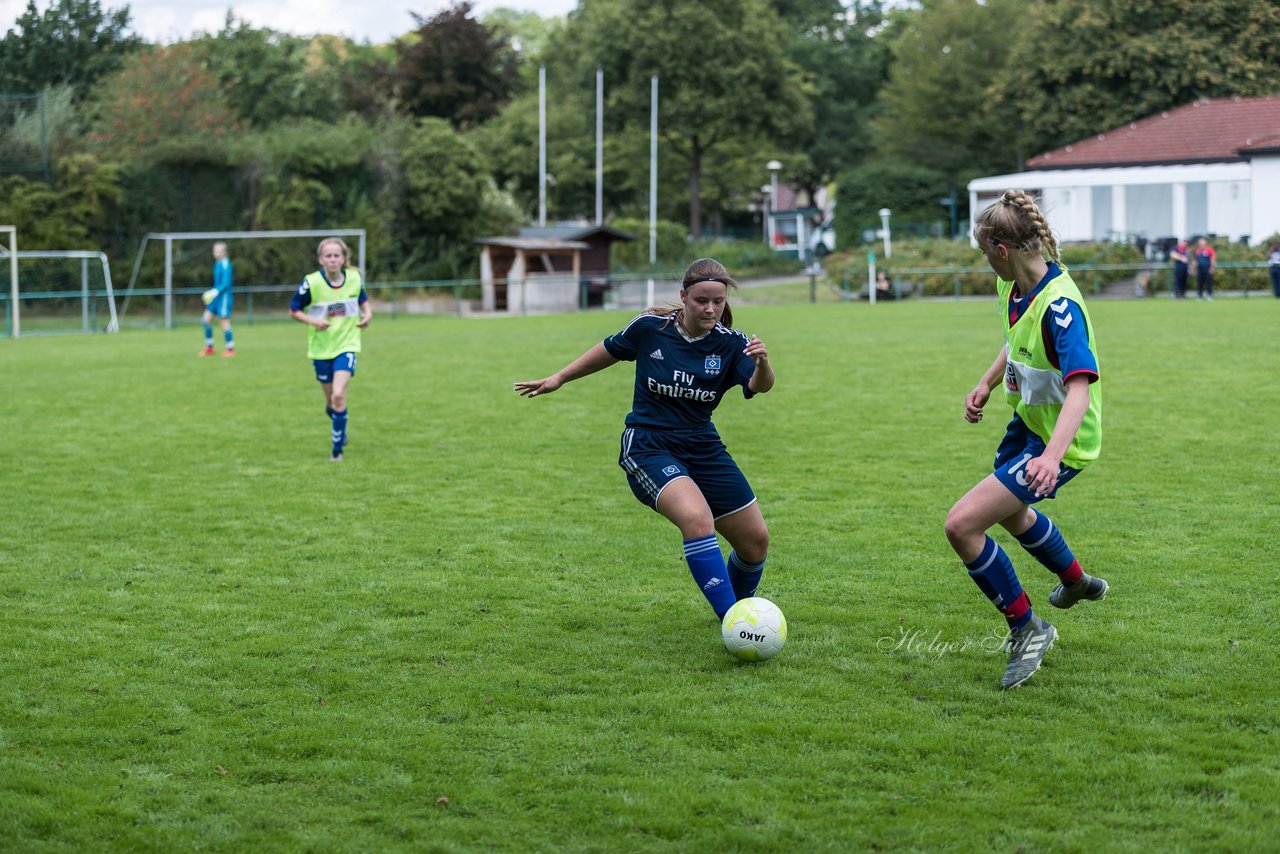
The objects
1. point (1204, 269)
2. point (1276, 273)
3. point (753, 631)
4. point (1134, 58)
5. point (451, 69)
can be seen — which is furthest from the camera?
point (451, 69)

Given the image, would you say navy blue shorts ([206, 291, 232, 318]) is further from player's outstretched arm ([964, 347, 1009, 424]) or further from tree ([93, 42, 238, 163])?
player's outstretched arm ([964, 347, 1009, 424])

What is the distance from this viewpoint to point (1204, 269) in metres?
34.6

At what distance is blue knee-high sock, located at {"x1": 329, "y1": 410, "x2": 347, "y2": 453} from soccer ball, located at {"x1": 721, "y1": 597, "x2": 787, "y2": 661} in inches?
271

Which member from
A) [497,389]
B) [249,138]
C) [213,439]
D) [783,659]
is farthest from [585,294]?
[783,659]

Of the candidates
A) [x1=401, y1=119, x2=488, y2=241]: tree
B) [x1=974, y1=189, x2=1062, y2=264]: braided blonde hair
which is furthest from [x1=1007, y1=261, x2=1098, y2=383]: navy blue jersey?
[x1=401, y1=119, x2=488, y2=241]: tree

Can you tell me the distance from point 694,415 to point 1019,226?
1707 millimetres

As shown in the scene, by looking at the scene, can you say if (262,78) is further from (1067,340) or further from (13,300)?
(1067,340)

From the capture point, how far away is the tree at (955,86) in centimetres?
6278

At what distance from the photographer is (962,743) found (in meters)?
4.81

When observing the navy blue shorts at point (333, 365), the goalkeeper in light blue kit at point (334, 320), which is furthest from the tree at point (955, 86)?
the navy blue shorts at point (333, 365)

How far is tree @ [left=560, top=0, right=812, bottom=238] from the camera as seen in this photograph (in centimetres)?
6212

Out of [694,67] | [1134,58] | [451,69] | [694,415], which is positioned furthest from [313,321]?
[694,67]

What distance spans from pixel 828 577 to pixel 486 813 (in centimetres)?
355

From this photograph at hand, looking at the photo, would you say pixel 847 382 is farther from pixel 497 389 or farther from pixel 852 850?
pixel 852 850
